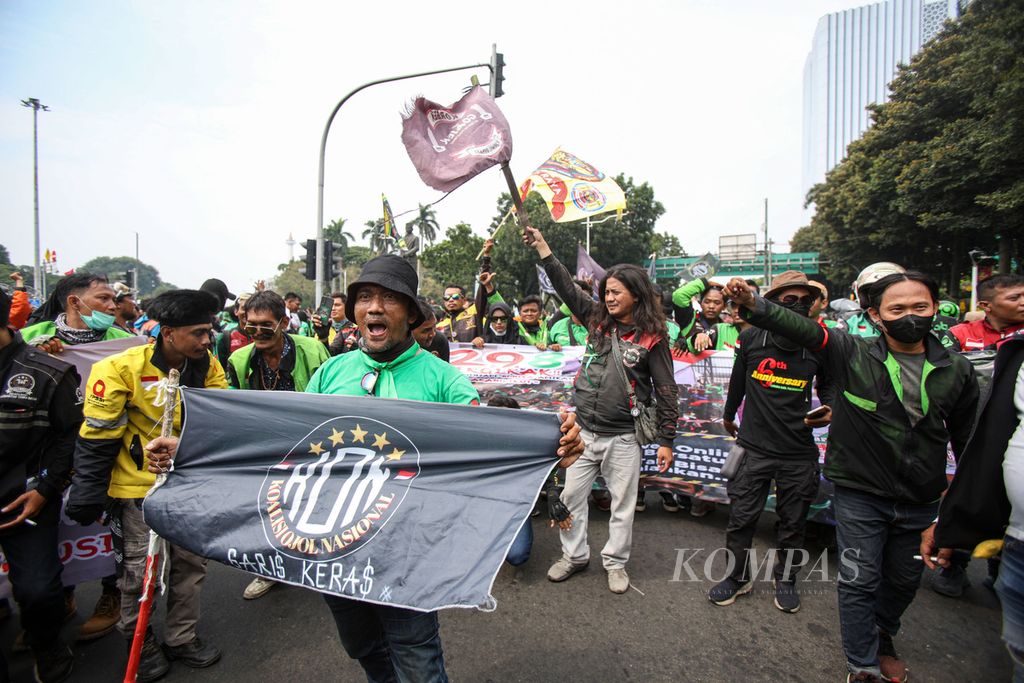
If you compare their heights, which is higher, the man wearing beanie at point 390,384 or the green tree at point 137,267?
the green tree at point 137,267

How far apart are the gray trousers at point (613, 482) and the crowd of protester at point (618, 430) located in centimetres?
1

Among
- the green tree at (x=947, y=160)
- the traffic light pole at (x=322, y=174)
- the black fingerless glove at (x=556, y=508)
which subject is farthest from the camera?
the green tree at (x=947, y=160)

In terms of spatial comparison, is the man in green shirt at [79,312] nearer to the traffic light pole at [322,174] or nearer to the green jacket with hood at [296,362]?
the green jacket with hood at [296,362]

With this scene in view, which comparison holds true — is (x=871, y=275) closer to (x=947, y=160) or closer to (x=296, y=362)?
(x=296, y=362)

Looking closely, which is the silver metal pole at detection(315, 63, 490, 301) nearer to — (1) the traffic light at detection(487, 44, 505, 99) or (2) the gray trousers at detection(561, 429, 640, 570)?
(1) the traffic light at detection(487, 44, 505, 99)

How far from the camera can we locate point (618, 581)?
12.0ft

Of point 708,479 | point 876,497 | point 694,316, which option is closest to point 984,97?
point 694,316

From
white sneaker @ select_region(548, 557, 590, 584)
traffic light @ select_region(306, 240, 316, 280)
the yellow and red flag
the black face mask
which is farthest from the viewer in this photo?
traffic light @ select_region(306, 240, 316, 280)

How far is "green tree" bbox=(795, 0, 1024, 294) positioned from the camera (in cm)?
1578

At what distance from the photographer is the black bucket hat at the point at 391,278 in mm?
2027

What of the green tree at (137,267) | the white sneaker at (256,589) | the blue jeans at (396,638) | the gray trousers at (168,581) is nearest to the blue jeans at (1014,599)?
the blue jeans at (396,638)

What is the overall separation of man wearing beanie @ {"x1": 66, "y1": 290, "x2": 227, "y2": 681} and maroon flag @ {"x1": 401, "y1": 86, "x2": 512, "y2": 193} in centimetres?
166

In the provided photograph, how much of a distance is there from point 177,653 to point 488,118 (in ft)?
12.1

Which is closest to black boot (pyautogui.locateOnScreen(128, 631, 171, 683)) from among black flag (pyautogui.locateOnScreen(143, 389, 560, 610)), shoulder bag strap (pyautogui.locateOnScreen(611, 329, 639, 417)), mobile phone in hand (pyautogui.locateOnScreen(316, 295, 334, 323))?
black flag (pyautogui.locateOnScreen(143, 389, 560, 610))
